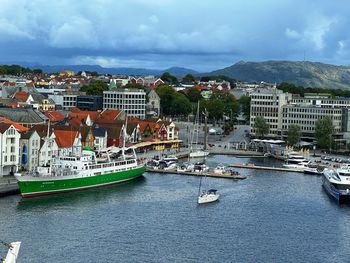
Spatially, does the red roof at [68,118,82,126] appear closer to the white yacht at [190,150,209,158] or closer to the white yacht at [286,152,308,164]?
the white yacht at [190,150,209,158]

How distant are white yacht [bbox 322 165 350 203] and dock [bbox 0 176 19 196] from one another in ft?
63.8

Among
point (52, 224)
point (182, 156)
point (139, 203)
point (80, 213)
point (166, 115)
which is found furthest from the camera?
point (166, 115)

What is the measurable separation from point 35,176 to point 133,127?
25918 mm

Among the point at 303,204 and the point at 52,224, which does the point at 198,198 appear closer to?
the point at 303,204

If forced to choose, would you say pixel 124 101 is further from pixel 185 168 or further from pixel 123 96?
pixel 185 168

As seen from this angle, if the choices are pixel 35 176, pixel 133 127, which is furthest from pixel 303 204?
pixel 133 127

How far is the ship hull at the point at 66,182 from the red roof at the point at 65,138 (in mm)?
5348

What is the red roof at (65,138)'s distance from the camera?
5134 cm

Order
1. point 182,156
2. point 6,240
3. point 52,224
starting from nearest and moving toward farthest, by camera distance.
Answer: point 6,240 < point 52,224 < point 182,156

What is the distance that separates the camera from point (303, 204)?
4184 cm

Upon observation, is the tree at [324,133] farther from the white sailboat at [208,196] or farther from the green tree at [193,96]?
the green tree at [193,96]

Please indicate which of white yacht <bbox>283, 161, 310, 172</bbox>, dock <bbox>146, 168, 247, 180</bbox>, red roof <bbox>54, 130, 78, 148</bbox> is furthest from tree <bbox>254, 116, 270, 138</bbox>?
red roof <bbox>54, 130, 78, 148</bbox>

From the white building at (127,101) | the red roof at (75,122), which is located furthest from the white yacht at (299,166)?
the white building at (127,101)

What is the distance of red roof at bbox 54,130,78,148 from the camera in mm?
51344
